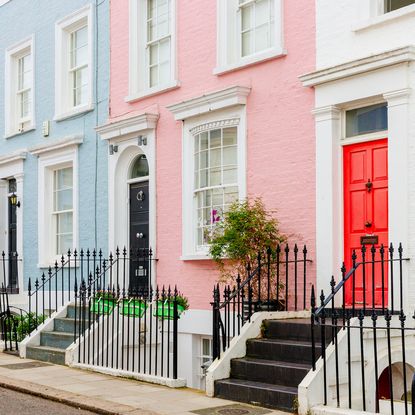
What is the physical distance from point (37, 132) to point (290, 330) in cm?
921

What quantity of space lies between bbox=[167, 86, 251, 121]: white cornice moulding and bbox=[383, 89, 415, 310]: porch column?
275cm

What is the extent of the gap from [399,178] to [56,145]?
8488 millimetres

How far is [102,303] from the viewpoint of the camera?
1270 centimetres

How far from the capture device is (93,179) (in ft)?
50.2

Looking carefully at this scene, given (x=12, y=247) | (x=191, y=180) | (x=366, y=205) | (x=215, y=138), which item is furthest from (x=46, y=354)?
(x=12, y=247)

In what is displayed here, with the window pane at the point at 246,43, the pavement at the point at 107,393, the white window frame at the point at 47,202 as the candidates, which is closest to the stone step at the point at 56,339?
the pavement at the point at 107,393

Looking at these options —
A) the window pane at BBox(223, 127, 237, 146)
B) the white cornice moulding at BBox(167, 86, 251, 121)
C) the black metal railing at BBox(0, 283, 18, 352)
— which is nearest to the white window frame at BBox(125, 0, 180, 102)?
the white cornice moulding at BBox(167, 86, 251, 121)

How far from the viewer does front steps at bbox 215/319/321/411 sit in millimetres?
8703

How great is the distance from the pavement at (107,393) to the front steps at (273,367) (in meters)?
0.16

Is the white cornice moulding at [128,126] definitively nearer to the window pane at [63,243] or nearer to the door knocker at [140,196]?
the door knocker at [140,196]

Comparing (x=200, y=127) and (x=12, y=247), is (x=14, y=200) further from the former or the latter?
(x=200, y=127)

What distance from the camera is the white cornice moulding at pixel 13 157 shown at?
1733 centimetres

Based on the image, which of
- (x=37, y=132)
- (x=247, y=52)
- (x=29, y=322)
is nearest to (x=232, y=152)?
(x=247, y=52)

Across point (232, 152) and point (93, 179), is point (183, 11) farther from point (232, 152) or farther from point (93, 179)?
point (93, 179)
